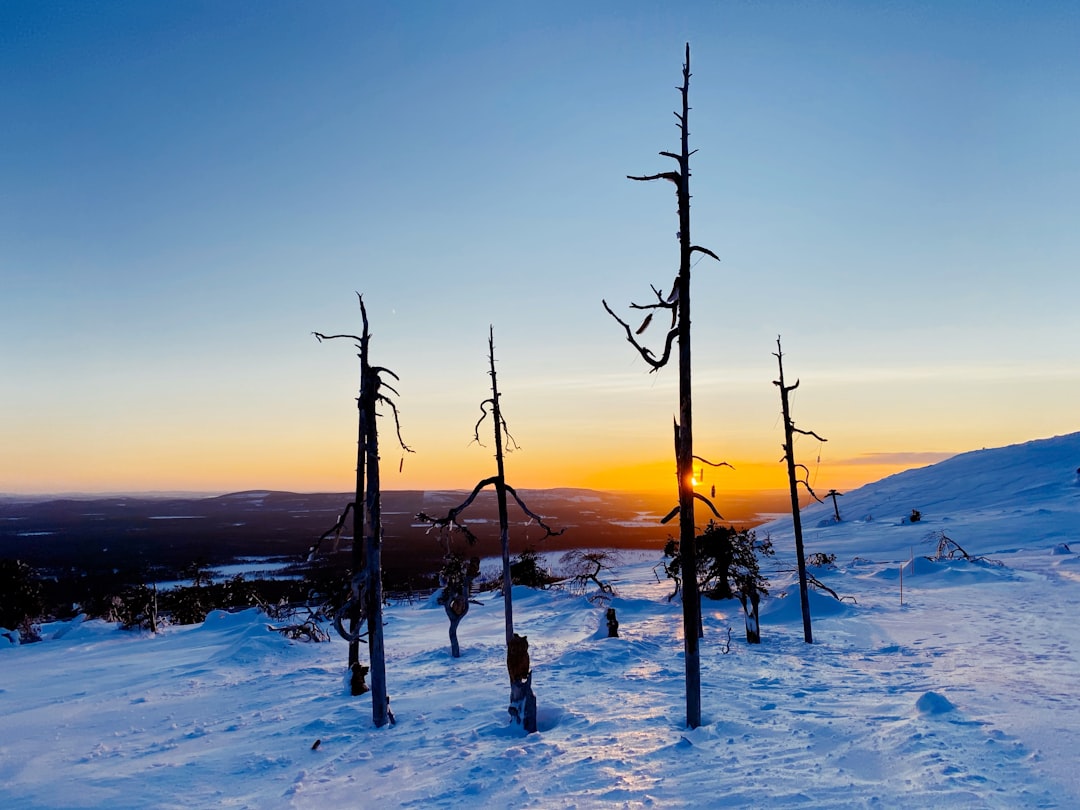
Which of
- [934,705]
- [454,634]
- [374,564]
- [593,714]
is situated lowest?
[454,634]

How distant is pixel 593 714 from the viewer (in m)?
12.6

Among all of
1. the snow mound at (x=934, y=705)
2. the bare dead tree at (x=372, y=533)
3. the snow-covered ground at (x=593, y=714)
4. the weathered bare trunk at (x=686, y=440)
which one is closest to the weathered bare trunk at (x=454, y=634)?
the snow-covered ground at (x=593, y=714)

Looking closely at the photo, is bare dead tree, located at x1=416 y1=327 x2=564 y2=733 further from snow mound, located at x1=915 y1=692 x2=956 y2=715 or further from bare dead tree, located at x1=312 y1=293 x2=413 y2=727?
snow mound, located at x1=915 y1=692 x2=956 y2=715

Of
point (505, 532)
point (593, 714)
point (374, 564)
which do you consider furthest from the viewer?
point (505, 532)

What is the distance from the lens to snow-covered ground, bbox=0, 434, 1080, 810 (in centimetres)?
870

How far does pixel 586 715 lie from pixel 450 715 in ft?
10.2

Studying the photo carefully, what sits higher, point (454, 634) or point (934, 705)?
point (934, 705)

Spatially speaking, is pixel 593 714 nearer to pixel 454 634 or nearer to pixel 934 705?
pixel 934 705

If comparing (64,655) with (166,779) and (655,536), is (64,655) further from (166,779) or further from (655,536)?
(655,536)

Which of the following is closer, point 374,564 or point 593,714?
point 593,714

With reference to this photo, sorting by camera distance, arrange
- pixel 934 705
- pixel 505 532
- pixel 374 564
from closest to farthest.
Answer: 1. pixel 934 705
2. pixel 374 564
3. pixel 505 532

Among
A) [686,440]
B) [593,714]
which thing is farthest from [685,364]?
[593,714]

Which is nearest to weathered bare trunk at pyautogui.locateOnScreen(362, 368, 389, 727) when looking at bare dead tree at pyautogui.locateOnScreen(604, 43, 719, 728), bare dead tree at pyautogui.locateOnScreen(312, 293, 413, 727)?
bare dead tree at pyautogui.locateOnScreen(312, 293, 413, 727)

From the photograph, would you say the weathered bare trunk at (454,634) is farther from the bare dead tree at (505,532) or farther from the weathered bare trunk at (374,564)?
the weathered bare trunk at (374,564)
